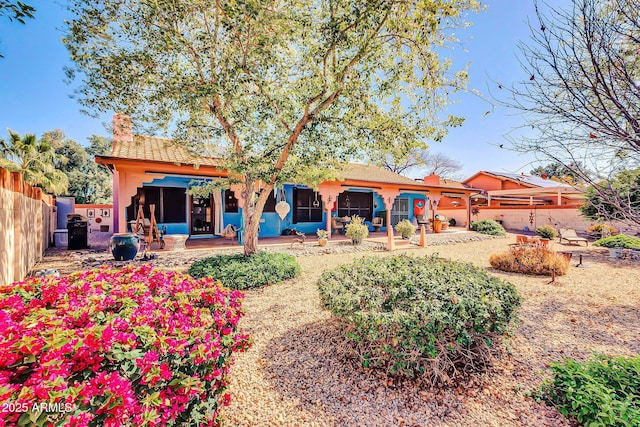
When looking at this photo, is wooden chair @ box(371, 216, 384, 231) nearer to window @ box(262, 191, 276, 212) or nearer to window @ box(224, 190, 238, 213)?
window @ box(262, 191, 276, 212)

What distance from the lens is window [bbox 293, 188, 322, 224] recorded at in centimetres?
1406

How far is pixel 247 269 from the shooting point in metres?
5.80

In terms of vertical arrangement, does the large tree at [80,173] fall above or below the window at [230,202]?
above

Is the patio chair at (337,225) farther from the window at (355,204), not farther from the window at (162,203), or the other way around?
the window at (162,203)

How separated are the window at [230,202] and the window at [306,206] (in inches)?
116

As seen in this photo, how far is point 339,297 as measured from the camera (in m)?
3.13

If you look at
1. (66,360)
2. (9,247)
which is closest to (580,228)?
(66,360)

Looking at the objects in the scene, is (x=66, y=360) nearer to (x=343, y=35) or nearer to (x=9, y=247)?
(x=9, y=247)

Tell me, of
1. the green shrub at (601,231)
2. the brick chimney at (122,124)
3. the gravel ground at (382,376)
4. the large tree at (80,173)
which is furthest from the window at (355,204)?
the large tree at (80,173)

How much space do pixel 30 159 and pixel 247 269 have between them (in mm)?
16673

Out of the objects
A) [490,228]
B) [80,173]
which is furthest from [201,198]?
[80,173]

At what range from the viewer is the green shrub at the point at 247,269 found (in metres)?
5.53

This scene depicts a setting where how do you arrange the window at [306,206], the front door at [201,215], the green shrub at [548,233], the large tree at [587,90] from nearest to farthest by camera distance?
the large tree at [587,90] < the front door at [201,215] < the window at [306,206] < the green shrub at [548,233]

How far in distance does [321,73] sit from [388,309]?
186 inches
